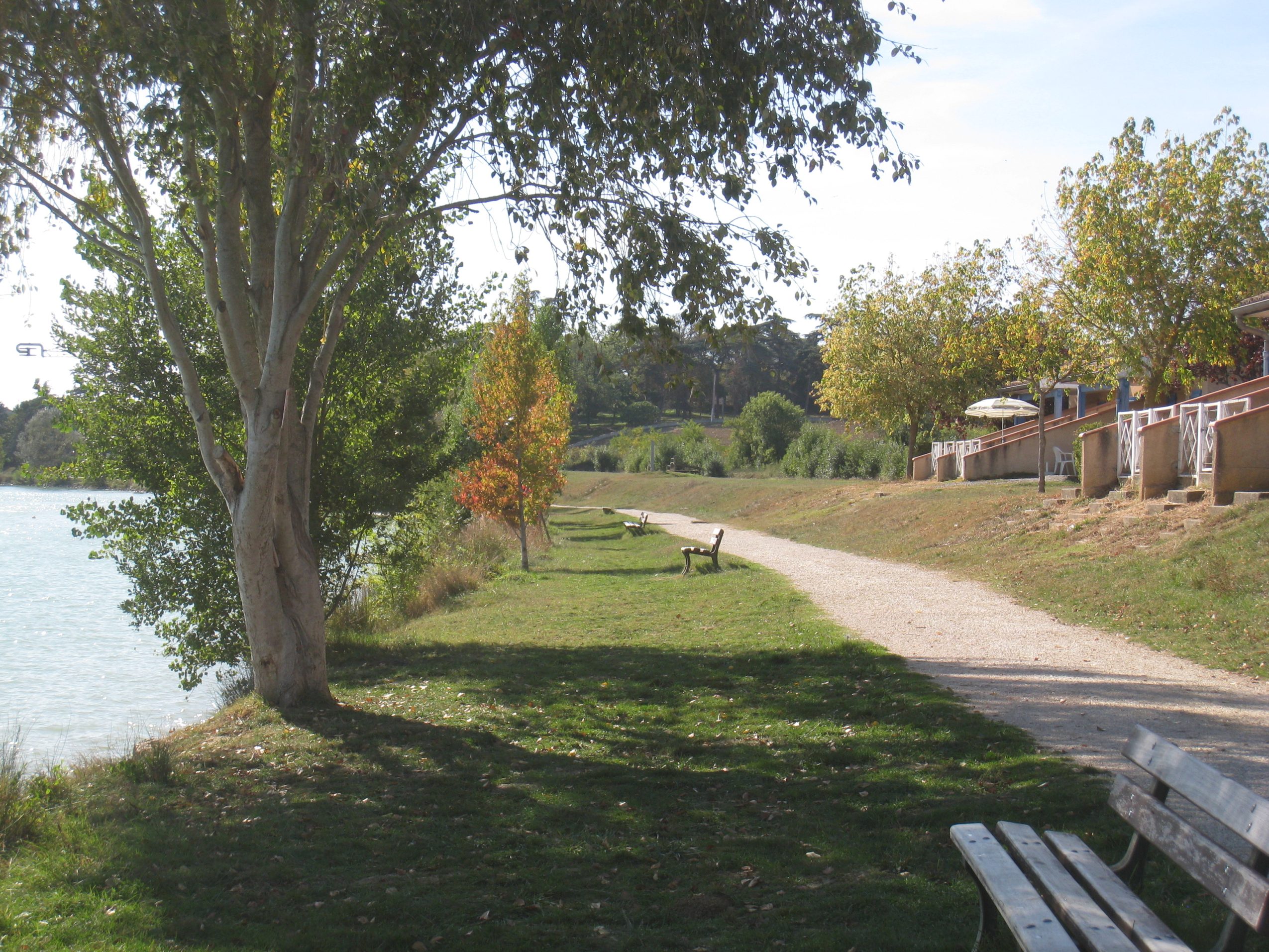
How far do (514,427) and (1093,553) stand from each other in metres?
15.4

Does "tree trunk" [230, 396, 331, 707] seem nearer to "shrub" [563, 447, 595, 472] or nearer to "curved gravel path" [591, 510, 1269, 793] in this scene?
"curved gravel path" [591, 510, 1269, 793]

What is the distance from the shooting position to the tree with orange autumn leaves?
2612 centimetres

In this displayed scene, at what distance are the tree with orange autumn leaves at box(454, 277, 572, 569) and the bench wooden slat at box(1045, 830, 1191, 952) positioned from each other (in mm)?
21834

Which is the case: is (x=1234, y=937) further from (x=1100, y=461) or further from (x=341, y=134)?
(x=1100, y=461)

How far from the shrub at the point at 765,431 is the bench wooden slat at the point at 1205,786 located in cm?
5281

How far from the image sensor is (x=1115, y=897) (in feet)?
10.8

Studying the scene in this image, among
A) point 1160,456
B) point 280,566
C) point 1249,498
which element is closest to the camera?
point 280,566

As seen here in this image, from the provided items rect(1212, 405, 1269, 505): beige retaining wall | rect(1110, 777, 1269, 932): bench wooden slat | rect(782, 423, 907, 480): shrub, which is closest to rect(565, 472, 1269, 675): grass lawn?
rect(1212, 405, 1269, 505): beige retaining wall

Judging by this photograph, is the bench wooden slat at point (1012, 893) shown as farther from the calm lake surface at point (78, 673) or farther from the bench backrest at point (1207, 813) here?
the calm lake surface at point (78, 673)

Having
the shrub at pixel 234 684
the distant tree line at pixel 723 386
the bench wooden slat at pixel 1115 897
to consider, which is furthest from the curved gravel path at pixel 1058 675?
the distant tree line at pixel 723 386

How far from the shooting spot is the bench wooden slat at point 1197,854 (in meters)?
2.77

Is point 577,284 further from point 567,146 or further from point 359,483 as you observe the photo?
point 359,483

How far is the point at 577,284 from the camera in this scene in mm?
9922

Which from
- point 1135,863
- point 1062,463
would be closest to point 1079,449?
point 1062,463
